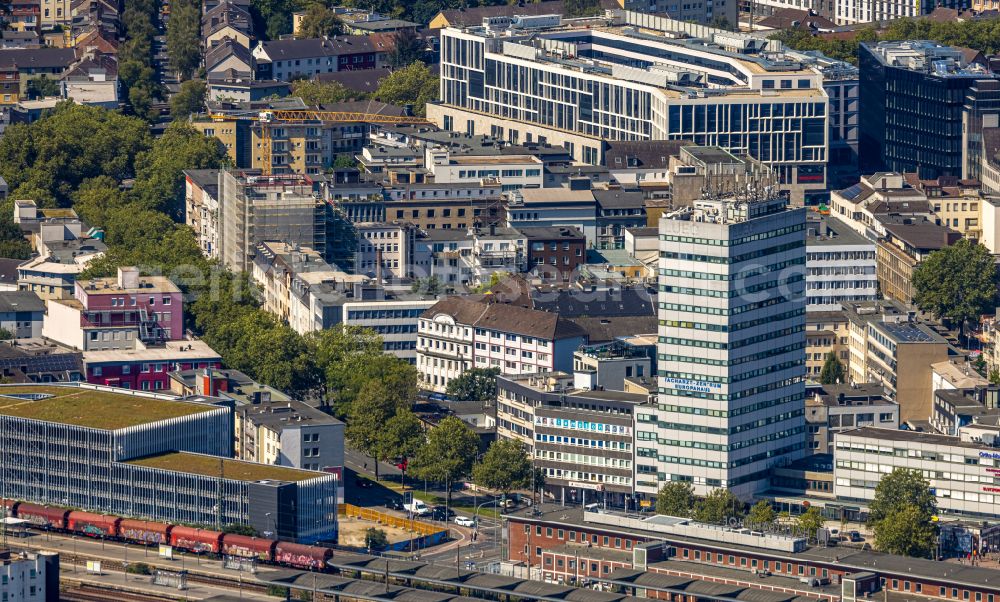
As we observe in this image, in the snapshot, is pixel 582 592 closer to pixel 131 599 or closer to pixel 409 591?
pixel 409 591

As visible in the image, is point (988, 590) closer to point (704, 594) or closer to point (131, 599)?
point (704, 594)

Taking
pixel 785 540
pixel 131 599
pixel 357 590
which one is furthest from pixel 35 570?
pixel 785 540

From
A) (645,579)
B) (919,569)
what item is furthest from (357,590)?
(919,569)

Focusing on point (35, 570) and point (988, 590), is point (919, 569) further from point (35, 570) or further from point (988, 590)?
point (35, 570)

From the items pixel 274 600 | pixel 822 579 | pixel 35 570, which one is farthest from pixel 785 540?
pixel 35 570
